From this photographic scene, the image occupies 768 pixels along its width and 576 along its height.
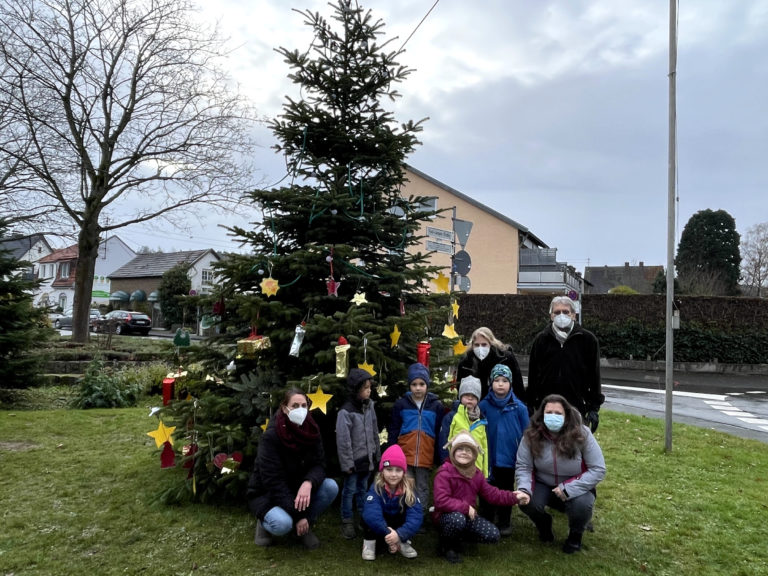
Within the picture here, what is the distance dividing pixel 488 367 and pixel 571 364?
77 centimetres

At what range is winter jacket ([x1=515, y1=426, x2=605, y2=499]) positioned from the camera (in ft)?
14.0

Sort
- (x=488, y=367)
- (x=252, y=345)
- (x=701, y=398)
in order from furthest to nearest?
1. (x=701, y=398)
2. (x=488, y=367)
3. (x=252, y=345)

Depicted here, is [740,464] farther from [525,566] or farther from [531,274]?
[531,274]

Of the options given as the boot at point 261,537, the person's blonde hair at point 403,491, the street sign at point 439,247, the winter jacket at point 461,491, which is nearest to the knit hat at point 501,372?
the winter jacket at point 461,491

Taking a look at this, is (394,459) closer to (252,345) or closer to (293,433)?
(293,433)

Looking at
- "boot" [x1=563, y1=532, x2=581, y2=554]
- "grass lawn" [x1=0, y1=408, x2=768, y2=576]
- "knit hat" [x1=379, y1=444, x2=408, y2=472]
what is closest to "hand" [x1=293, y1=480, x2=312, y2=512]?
"grass lawn" [x1=0, y1=408, x2=768, y2=576]

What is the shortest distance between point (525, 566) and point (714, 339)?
18.4m

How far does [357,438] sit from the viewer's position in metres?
4.57

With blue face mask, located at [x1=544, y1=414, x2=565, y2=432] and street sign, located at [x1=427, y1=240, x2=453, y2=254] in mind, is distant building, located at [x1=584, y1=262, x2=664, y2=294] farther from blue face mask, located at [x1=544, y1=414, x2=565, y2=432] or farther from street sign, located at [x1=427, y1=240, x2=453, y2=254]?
blue face mask, located at [x1=544, y1=414, x2=565, y2=432]

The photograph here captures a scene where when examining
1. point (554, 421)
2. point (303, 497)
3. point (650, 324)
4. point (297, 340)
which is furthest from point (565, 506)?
point (650, 324)

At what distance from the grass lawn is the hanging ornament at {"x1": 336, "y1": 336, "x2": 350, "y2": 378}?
138cm

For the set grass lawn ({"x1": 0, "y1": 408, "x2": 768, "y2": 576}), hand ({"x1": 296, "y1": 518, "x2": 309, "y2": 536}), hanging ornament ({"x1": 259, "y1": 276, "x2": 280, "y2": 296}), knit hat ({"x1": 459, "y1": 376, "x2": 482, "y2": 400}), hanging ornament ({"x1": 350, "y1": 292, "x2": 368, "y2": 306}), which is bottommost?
grass lawn ({"x1": 0, "y1": 408, "x2": 768, "y2": 576})

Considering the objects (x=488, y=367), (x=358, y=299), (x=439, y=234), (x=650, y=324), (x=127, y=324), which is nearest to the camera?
(x=358, y=299)

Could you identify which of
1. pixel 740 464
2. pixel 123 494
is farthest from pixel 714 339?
pixel 123 494
